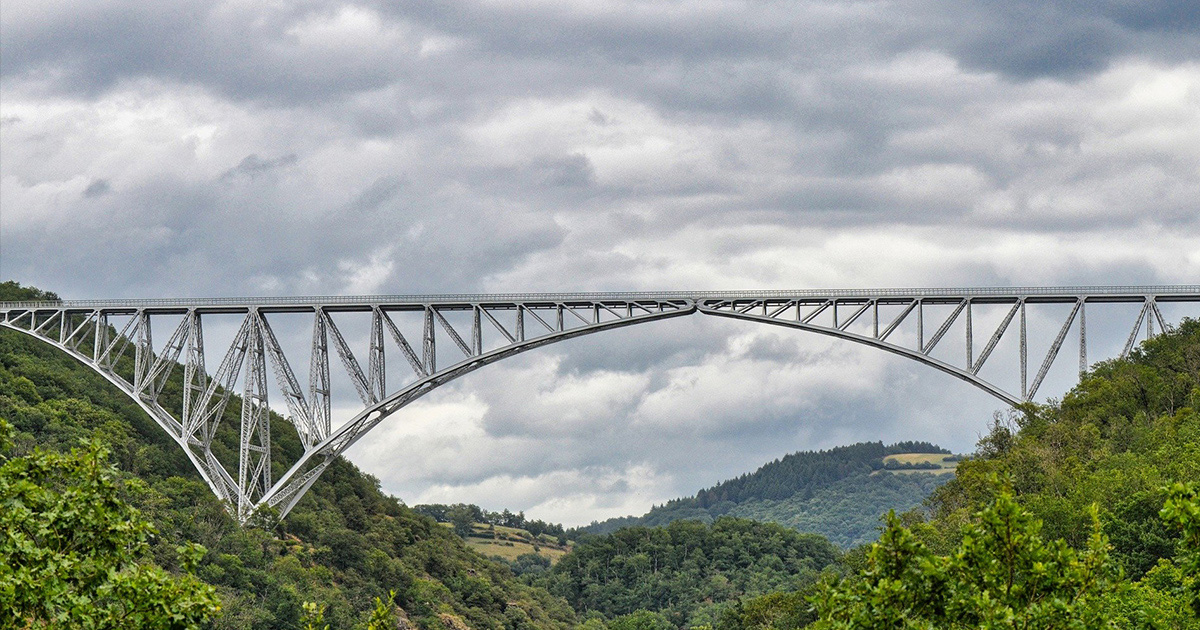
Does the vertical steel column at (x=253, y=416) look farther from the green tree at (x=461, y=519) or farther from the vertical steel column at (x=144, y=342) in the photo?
the green tree at (x=461, y=519)

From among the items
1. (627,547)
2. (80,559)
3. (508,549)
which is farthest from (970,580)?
(508,549)

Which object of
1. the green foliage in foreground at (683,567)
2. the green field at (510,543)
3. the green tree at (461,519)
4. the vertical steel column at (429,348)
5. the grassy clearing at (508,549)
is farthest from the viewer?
the green tree at (461,519)

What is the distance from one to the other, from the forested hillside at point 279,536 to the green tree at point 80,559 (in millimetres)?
35369

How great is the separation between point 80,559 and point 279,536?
171 feet

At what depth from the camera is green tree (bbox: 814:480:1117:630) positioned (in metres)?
23.2

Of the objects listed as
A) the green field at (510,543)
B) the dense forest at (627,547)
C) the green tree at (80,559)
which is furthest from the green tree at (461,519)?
the green tree at (80,559)

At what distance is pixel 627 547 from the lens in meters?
139

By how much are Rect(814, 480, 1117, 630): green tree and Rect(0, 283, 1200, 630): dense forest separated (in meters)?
0.04

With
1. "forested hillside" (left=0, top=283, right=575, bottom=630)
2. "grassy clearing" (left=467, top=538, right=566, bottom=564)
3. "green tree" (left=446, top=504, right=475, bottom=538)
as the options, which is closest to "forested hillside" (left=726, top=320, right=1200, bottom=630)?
"forested hillside" (left=0, top=283, right=575, bottom=630)

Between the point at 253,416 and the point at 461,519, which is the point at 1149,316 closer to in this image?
the point at 253,416

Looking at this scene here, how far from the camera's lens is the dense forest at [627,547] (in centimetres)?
2341

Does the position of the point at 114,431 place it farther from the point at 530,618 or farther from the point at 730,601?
the point at 730,601

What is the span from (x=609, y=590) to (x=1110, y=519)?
269ft

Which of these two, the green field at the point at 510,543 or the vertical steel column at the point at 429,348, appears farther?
the green field at the point at 510,543
